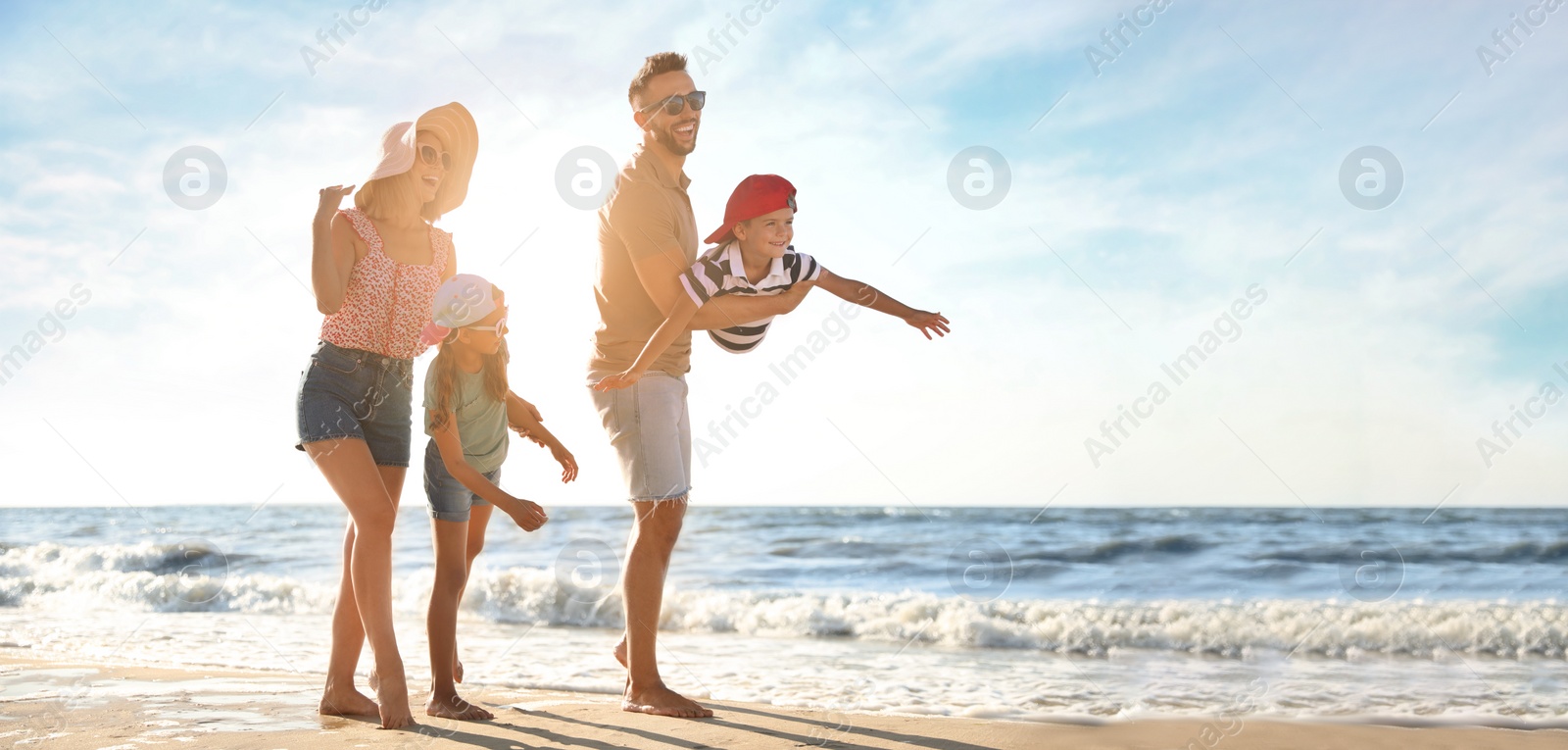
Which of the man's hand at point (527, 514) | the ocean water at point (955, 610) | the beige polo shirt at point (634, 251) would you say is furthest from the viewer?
the ocean water at point (955, 610)

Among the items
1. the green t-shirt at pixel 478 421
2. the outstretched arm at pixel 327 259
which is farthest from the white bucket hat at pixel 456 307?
the outstretched arm at pixel 327 259

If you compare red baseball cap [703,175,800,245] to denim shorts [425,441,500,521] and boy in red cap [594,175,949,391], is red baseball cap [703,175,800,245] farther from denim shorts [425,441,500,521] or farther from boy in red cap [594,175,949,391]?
denim shorts [425,441,500,521]

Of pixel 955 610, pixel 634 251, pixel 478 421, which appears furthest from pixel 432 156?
pixel 955 610

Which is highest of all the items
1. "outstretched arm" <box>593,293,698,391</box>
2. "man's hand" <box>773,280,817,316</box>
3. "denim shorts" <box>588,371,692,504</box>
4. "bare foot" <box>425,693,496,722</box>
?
"man's hand" <box>773,280,817,316</box>

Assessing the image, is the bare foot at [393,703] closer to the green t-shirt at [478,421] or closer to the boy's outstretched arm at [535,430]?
the green t-shirt at [478,421]

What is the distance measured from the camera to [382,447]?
3.22 m

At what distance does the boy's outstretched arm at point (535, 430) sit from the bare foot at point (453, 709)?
0.79 meters

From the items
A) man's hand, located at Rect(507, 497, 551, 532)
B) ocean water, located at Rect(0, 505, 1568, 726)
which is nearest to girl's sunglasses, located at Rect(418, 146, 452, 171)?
man's hand, located at Rect(507, 497, 551, 532)

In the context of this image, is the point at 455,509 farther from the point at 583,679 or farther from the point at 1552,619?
the point at 1552,619

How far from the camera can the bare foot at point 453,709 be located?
3285 mm

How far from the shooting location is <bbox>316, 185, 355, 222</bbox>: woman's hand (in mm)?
3057

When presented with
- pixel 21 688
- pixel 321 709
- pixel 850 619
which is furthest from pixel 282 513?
pixel 321 709

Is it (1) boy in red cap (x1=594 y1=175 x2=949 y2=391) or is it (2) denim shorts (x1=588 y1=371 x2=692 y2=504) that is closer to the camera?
(1) boy in red cap (x1=594 y1=175 x2=949 y2=391)

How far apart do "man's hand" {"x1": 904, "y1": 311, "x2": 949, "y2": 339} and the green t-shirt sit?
139 centimetres
